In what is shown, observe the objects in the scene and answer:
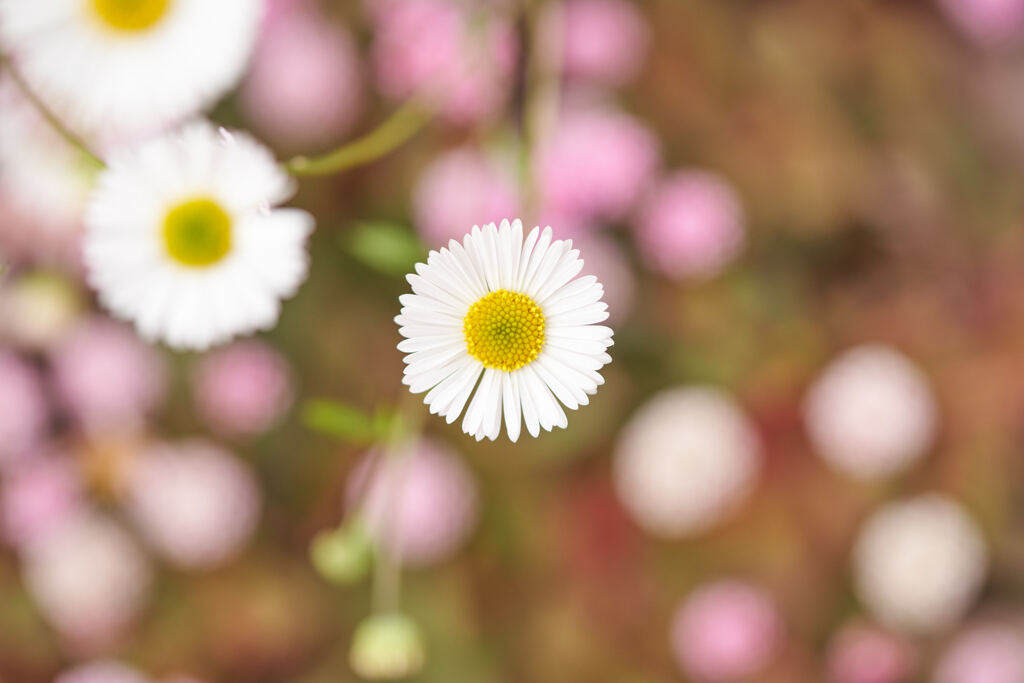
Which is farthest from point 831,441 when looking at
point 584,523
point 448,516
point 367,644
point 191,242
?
point 191,242

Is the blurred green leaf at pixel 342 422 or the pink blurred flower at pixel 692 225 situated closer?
the blurred green leaf at pixel 342 422

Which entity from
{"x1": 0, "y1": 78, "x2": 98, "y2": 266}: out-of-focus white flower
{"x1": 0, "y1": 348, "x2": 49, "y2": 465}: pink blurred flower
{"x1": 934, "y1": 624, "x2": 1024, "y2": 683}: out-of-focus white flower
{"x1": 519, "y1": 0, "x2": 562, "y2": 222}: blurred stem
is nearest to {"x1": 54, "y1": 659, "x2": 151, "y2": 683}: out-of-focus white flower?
{"x1": 0, "y1": 348, "x2": 49, "y2": 465}: pink blurred flower

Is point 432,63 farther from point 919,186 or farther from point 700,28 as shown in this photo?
point 919,186

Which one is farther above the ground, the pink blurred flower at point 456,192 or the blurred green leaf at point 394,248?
the pink blurred flower at point 456,192

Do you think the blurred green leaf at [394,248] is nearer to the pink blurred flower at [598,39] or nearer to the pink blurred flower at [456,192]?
the pink blurred flower at [456,192]

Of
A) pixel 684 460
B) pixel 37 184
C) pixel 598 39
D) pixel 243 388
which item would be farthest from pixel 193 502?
pixel 598 39

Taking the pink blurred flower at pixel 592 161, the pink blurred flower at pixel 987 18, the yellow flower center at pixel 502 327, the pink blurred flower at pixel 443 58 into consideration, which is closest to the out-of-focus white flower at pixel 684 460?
the pink blurred flower at pixel 592 161
